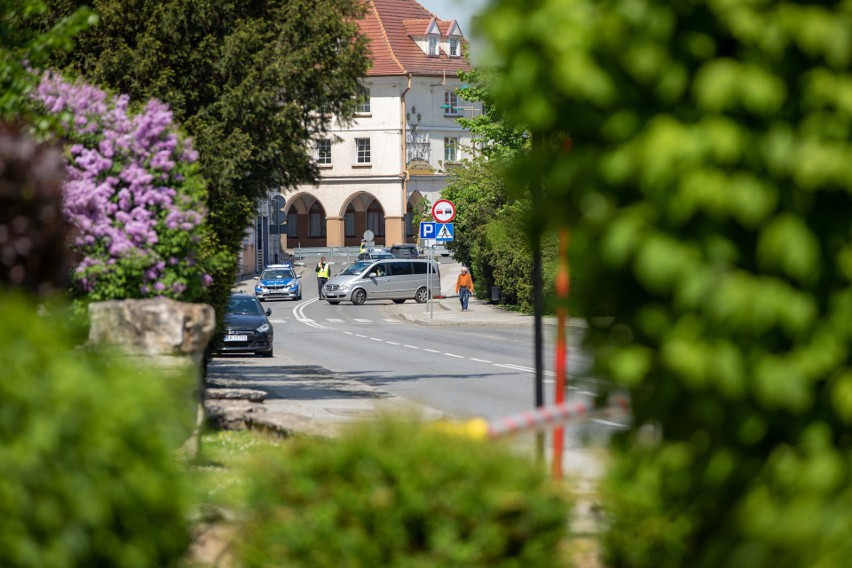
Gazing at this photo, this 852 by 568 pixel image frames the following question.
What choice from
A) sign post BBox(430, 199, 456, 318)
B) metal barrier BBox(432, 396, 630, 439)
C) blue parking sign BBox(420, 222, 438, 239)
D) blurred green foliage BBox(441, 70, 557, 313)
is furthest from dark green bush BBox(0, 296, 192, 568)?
blue parking sign BBox(420, 222, 438, 239)

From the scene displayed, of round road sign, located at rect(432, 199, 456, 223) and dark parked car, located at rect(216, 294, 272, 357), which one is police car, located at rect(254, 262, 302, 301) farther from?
dark parked car, located at rect(216, 294, 272, 357)

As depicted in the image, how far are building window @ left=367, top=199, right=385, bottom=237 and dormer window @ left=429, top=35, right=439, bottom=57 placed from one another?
1343cm

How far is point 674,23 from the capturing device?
3.56m

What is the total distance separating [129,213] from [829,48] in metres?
7.57

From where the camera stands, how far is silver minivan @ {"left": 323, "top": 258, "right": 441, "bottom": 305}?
5541 cm

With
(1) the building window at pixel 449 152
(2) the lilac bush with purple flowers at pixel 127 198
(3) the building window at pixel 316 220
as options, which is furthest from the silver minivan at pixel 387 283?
(3) the building window at pixel 316 220

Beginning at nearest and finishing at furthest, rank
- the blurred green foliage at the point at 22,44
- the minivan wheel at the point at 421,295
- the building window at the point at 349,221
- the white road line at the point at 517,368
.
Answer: the blurred green foliage at the point at 22,44 < the white road line at the point at 517,368 < the minivan wheel at the point at 421,295 < the building window at the point at 349,221

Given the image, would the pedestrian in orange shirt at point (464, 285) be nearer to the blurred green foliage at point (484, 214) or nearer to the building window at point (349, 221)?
the blurred green foliage at point (484, 214)

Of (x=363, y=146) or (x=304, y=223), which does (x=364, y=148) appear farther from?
(x=304, y=223)

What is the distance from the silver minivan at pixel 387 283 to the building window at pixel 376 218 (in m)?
52.1

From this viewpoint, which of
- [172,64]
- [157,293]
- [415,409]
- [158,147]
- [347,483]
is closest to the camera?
[347,483]

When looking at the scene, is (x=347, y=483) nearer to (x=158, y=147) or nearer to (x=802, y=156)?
(x=802, y=156)

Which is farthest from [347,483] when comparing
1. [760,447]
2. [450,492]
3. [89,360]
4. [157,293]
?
[157,293]

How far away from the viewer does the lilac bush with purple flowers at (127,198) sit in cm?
988
